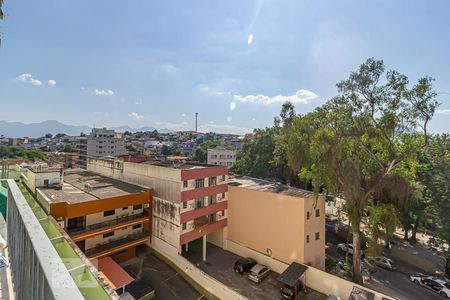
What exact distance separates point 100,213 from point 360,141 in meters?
21.5

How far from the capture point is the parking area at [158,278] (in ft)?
59.0

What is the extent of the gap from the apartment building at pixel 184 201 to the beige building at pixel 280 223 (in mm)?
1806

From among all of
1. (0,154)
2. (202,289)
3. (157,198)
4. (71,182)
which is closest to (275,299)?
(202,289)

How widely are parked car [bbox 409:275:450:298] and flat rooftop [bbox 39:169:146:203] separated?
25827mm

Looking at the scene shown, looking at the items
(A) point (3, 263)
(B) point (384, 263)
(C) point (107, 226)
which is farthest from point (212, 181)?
(B) point (384, 263)

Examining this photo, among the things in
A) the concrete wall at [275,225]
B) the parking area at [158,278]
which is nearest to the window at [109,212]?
the parking area at [158,278]

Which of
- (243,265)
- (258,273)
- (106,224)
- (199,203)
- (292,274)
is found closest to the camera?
(292,274)

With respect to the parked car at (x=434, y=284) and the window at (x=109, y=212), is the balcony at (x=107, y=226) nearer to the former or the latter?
the window at (x=109, y=212)

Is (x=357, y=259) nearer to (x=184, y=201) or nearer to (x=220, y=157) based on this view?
(x=184, y=201)

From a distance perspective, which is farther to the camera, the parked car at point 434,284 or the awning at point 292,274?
the parked car at point 434,284

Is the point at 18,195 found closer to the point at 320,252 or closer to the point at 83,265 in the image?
the point at 83,265

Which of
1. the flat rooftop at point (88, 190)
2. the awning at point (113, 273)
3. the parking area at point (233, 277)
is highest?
the flat rooftop at point (88, 190)

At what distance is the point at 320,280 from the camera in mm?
18672

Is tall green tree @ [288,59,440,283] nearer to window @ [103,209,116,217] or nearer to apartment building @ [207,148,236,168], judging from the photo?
window @ [103,209,116,217]
